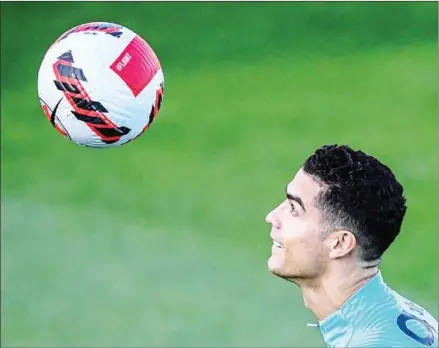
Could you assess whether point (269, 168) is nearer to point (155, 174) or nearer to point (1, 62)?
point (155, 174)

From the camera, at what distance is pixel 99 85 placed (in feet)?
18.1

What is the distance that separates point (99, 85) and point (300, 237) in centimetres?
142

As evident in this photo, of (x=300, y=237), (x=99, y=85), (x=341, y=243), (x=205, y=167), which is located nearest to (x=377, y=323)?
(x=341, y=243)

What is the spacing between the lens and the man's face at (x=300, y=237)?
4551 millimetres

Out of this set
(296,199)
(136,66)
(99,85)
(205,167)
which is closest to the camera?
(296,199)

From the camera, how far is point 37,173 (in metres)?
10.1

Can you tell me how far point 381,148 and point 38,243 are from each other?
113 inches

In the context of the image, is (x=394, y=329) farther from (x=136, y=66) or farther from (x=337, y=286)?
(x=136, y=66)

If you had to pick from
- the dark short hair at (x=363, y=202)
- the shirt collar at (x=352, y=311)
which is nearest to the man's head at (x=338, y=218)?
the dark short hair at (x=363, y=202)

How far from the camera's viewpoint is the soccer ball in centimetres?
554

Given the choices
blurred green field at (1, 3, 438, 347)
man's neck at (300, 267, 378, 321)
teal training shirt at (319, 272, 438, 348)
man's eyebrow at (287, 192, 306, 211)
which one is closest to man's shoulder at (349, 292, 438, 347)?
teal training shirt at (319, 272, 438, 348)

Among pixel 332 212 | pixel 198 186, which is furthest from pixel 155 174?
pixel 332 212

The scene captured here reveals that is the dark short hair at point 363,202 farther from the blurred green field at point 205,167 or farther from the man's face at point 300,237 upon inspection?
the blurred green field at point 205,167

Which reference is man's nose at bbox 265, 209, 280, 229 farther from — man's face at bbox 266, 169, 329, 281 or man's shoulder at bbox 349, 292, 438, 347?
man's shoulder at bbox 349, 292, 438, 347
